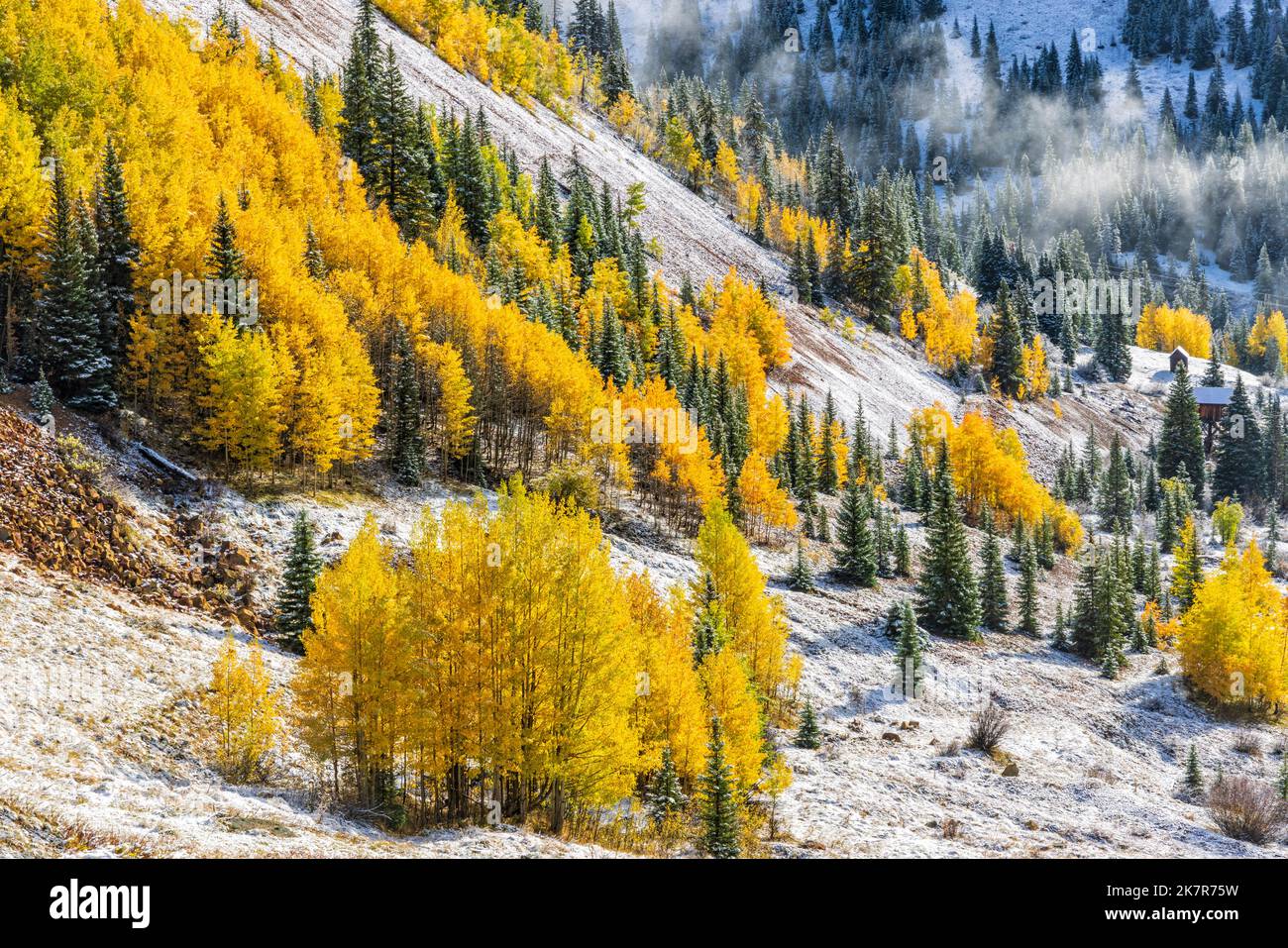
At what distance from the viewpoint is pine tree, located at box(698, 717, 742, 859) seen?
25656mm

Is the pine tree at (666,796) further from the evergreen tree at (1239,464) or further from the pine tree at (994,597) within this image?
the evergreen tree at (1239,464)

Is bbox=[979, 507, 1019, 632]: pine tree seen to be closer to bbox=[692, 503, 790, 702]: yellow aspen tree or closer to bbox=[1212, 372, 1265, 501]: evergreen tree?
bbox=[692, 503, 790, 702]: yellow aspen tree

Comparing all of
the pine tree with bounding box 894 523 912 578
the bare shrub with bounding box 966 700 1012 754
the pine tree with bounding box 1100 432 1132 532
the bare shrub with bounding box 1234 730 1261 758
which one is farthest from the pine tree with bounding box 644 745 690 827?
the pine tree with bounding box 1100 432 1132 532

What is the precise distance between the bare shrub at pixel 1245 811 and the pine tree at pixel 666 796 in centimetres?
2303

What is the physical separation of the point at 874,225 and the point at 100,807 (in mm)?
142187

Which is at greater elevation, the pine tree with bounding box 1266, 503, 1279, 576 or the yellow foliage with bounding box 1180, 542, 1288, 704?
the yellow foliage with bounding box 1180, 542, 1288, 704

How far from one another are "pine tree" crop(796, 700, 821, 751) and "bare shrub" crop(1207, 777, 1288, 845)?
650 inches

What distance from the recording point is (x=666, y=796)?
3078cm

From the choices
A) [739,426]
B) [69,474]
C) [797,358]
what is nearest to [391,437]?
[69,474]

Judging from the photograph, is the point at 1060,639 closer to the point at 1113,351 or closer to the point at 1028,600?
the point at 1028,600

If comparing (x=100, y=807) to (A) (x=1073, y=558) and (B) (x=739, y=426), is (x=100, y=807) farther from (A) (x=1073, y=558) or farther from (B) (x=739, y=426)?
(A) (x=1073, y=558)

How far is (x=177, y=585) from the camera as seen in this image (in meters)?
35.7

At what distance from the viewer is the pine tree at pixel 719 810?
25656 mm

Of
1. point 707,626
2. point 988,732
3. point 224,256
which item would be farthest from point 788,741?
point 224,256
